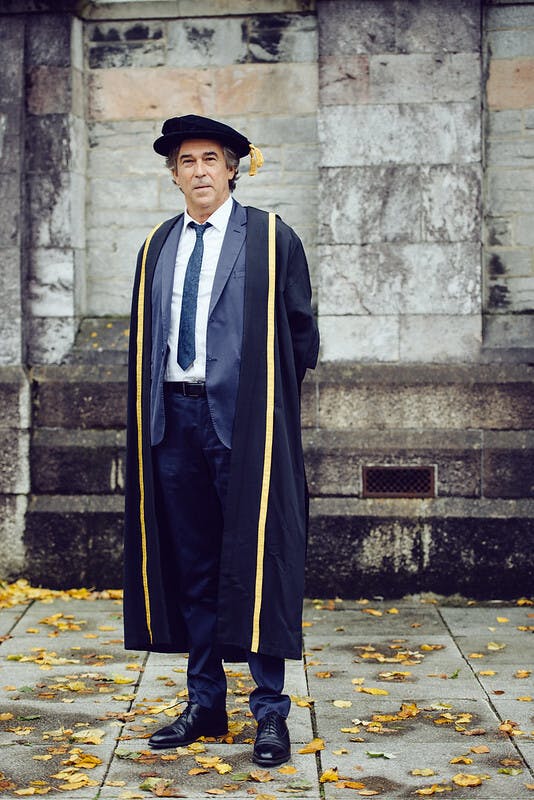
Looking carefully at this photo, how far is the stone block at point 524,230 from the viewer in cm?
714

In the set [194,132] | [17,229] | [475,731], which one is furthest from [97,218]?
[475,731]

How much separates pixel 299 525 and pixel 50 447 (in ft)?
10.2

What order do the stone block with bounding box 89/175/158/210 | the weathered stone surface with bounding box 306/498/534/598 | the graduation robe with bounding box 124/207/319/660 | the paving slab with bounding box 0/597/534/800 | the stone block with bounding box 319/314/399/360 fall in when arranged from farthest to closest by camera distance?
the stone block with bounding box 89/175/158/210, the stone block with bounding box 319/314/399/360, the weathered stone surface with bounding box 306/498/534/598, the graduation robe with bounding box 124/207/319/660, the paving slab with bounding box 0/597/534/800

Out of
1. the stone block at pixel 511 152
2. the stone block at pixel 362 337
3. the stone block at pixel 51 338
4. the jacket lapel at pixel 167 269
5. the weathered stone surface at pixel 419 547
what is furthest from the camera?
the stone block at pixel 51 338

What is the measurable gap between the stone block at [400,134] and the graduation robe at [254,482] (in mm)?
2632

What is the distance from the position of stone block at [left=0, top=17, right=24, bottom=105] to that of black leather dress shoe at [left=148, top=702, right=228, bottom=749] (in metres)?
4.11

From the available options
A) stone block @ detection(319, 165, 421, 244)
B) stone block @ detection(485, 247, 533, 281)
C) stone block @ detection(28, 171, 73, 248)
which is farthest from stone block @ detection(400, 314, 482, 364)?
stone block @ detection(28, 171, 73, 248)

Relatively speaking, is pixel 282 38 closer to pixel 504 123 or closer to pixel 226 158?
pixel 504 123

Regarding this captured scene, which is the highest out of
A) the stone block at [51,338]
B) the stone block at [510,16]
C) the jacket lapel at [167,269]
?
the stone block at [510,16]

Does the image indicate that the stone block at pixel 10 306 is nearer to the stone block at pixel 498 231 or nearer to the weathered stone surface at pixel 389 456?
the weathered stone surface at pixel 389 456

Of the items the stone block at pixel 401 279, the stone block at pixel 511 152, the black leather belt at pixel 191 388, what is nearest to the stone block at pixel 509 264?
the stone block at pixel 401 279

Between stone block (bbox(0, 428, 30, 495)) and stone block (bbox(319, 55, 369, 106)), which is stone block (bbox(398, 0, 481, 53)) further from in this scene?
stone block (bbox(0, 428, 30, 495))

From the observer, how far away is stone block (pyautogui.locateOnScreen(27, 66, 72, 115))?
7.14m

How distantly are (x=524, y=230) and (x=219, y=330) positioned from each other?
3391 millimetres
